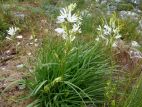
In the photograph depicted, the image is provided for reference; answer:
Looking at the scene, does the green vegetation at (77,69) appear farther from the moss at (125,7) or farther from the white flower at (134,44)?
Result: the moss at (125,7)

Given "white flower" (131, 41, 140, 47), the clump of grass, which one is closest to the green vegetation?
the clump of grass

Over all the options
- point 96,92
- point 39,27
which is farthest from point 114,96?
point 39,27

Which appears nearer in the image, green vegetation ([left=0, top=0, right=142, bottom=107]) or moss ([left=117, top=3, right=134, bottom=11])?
green vegetation ([left=0, top=0, right=142, bottom=107])

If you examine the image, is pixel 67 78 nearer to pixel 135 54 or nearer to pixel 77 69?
pixel 77 69

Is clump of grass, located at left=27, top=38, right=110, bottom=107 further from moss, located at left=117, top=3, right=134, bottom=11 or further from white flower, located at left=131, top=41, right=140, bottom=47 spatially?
moss, located at left=117, top=3, right=134, bottom=11

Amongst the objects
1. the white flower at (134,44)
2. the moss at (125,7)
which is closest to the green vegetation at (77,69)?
the white flower at (134,44)

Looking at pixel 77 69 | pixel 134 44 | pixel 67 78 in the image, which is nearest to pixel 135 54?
pixel 134 44

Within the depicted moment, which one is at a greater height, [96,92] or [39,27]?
[39,27]

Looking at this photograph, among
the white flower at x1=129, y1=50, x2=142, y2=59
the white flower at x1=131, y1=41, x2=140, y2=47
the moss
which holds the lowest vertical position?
the white flower at x1=129, y1=50, x2=142, y2=59

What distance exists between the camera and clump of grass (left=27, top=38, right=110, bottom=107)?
385 cm

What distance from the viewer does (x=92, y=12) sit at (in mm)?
6602

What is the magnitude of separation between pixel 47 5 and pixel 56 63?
3.44m

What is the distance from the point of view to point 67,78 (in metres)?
3.99

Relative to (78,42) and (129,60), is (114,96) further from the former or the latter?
(129,60)
